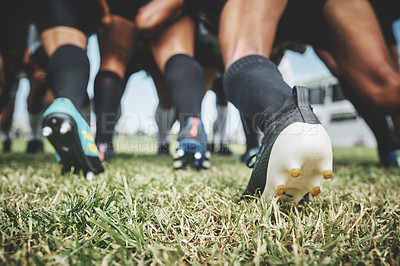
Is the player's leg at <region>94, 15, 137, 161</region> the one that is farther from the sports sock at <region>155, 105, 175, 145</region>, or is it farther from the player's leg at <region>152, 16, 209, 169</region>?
the sports sock at <region>155, 105, 175, 145</region>

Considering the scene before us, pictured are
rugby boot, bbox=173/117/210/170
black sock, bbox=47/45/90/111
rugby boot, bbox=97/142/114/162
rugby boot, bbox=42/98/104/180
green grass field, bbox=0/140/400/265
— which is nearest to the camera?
green grass field, bbox=0/140/400/265

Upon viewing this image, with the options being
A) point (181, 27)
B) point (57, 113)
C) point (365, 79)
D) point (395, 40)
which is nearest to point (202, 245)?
point (57, 113)

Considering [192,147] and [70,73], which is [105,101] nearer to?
[70,73]

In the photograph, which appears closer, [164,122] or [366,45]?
[366,45]

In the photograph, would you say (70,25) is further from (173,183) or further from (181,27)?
(173,183)

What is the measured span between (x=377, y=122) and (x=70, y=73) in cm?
194

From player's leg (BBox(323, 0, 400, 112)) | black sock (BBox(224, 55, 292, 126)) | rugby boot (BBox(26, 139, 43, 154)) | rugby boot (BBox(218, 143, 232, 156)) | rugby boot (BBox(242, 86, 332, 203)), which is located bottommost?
rugby boot (BBox(218, 143, 232, 156))

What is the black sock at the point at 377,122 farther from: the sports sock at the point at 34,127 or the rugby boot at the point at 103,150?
the sports sock at the point at 34,127

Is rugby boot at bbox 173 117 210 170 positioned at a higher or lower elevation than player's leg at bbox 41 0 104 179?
lower

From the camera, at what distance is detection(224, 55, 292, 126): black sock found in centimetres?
62

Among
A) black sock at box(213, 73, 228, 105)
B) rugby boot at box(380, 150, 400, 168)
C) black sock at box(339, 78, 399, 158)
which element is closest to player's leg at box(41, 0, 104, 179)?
black sock at box(339, 78, 399, 158)

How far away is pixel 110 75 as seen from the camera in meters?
1.52

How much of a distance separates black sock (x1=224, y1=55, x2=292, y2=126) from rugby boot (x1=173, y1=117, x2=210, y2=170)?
1.17ft

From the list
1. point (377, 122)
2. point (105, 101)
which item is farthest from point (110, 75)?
point (377, 122)
